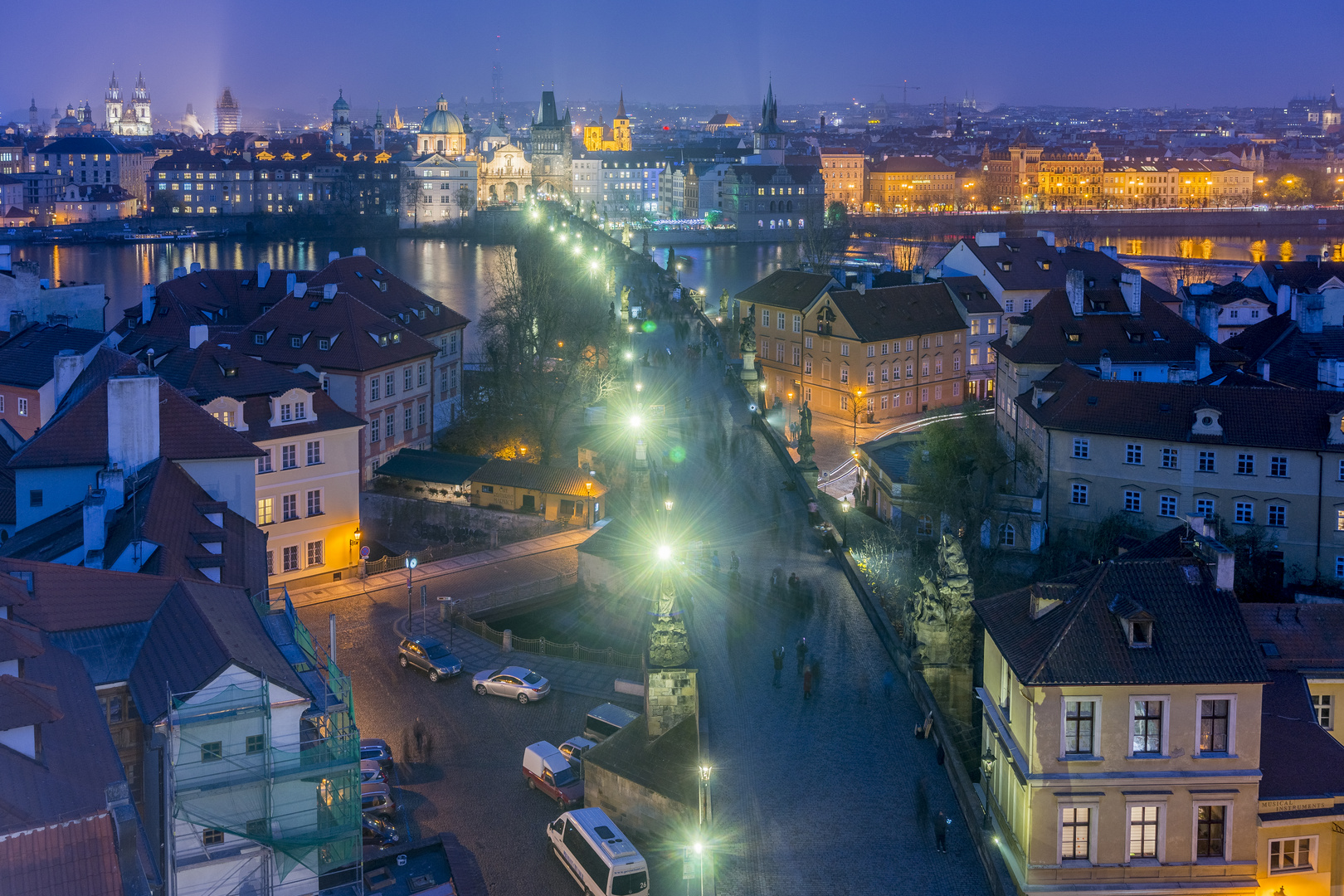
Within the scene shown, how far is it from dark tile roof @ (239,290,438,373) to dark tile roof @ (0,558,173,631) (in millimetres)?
13963

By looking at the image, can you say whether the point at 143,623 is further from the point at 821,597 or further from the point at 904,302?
the point at 904,302

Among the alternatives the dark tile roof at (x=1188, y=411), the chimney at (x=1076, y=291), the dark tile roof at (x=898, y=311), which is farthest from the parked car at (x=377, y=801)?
the dark tile roof at (x=898, y=311)

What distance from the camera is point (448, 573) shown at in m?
20.0

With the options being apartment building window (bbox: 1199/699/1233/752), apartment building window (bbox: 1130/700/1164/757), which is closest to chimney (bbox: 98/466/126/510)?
apartment building window (bbox: 1130/700/1164/757)

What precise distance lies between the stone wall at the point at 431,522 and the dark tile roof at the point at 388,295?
20.0ft

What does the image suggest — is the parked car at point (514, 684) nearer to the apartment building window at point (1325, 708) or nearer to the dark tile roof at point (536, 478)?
the dark tile roof at point (536, 478)

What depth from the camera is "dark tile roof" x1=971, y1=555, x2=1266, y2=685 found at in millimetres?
11547

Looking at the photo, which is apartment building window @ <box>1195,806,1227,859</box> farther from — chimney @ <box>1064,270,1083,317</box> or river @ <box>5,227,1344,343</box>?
river @ <box>5,227,1344,343</box>

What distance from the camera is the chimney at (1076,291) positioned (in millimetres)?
29641

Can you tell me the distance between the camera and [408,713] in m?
15.2

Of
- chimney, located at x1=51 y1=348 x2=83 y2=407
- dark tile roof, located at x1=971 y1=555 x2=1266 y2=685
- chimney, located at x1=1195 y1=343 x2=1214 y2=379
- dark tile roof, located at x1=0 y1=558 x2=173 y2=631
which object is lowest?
dark tile roof, located at x1=971 y1=555 x2=1266 y2=685

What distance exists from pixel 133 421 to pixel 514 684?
5037mm

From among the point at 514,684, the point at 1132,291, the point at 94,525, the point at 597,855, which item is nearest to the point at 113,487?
the point at 94,525

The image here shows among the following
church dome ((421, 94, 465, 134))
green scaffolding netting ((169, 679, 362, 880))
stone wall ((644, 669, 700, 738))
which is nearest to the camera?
green scaffolding netting ((169, 679, 362, 880))
